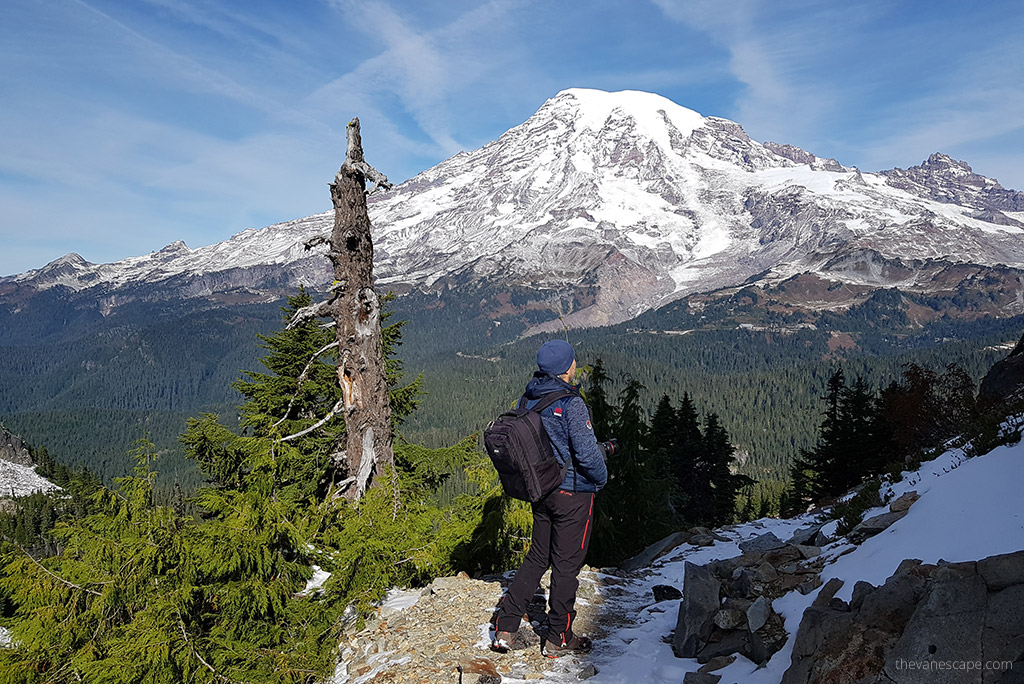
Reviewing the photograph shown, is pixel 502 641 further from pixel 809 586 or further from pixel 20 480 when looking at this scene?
pixel 20 480

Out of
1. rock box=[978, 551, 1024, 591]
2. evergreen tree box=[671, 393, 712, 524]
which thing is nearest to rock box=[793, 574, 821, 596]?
rock box=[978, 551, 1024, 591]

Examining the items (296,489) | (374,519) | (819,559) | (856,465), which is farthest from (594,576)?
(856,465)

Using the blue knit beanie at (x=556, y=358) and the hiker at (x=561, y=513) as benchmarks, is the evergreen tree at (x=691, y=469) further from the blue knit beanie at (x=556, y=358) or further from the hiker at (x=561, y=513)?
the blue knit beanie at (x=556, y=358)

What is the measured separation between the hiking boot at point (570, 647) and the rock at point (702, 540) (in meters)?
7.36

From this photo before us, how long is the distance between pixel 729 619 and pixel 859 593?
1.54 meters

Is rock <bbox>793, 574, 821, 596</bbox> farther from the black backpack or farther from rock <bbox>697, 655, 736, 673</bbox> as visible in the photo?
the black backpack

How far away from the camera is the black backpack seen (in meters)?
4.92

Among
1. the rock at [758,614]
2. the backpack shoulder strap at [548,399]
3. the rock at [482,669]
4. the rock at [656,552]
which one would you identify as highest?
the backpack shoulder strap at [548,399]

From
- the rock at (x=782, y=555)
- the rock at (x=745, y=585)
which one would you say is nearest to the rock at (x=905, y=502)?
the rock at (x=782, y=555)

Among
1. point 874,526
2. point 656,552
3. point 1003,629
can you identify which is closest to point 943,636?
point 1003,629

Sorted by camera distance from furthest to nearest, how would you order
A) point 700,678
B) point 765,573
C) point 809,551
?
point 809,551 < point 765,573 < point 700,678

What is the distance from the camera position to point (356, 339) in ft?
29.2

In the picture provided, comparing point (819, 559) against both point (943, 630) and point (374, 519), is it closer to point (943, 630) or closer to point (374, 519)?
point (943, 630)

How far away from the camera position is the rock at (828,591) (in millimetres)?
5121
